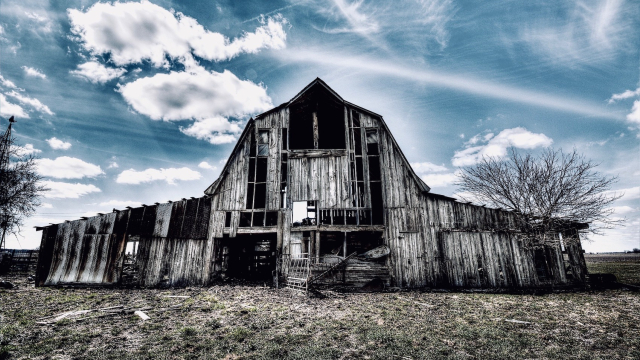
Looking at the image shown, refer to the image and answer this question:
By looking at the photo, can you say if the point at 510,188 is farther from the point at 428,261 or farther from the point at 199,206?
the point at 199,206

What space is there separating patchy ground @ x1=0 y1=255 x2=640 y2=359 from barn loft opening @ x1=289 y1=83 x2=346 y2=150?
954cm

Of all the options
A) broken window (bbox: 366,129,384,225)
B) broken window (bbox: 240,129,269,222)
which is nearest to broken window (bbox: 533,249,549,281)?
broken window (bbox: 366,129,384,225)

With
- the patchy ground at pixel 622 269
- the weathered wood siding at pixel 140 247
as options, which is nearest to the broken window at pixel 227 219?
the weathered wood siding at pixel 140 247

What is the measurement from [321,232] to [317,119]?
7.03m

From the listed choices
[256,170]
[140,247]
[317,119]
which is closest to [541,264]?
[317,119]

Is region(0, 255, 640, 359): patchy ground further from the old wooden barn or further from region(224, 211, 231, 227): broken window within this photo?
region(224, 211, 231, 227): broken window

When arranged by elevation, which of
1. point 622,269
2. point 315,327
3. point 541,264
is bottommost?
point 315,327

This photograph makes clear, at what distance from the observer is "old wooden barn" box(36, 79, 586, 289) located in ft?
45.9

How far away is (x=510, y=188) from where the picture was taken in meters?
16.2

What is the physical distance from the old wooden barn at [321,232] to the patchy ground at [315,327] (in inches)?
86.0

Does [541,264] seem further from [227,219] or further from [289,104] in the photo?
[227,219]

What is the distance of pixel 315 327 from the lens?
727 cm

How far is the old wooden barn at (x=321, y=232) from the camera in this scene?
1398 cm

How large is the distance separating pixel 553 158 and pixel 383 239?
421 inches
